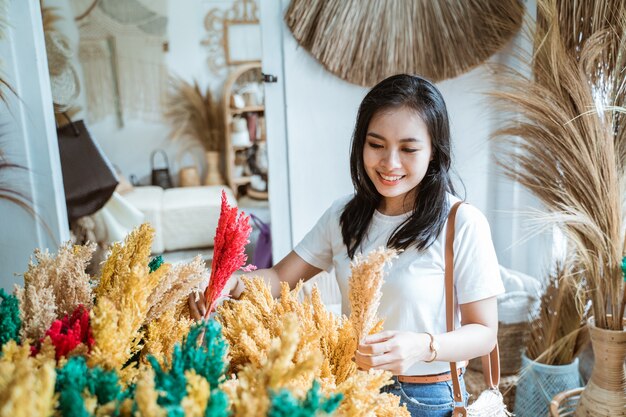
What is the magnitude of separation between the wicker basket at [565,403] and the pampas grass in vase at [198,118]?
354 cm

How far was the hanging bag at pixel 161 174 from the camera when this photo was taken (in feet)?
15.1

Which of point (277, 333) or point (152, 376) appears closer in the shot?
point (152, 376)

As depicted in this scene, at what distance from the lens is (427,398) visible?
1101 mm

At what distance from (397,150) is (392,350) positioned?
49cm

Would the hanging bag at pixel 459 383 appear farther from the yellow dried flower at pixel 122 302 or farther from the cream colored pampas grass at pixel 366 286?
the yellow dried flower at pixel 122 302

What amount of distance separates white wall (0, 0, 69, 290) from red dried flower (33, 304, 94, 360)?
1264 mm

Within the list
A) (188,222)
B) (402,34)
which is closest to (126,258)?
(402,34)

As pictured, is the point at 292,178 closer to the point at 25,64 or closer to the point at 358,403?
the point at 25,64

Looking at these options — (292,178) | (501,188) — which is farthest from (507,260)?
(292,178)

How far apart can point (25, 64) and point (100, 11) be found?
3.03m

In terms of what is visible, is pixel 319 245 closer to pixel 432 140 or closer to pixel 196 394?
pixel 432 140

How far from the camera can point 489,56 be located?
6.74ft

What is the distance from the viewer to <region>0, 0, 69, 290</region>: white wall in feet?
5.26

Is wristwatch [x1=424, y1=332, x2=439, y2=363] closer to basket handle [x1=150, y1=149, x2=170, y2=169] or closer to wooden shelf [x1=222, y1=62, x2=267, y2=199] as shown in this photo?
wooden shelf [x1=222, y1=62, x2=267, y2=199]
